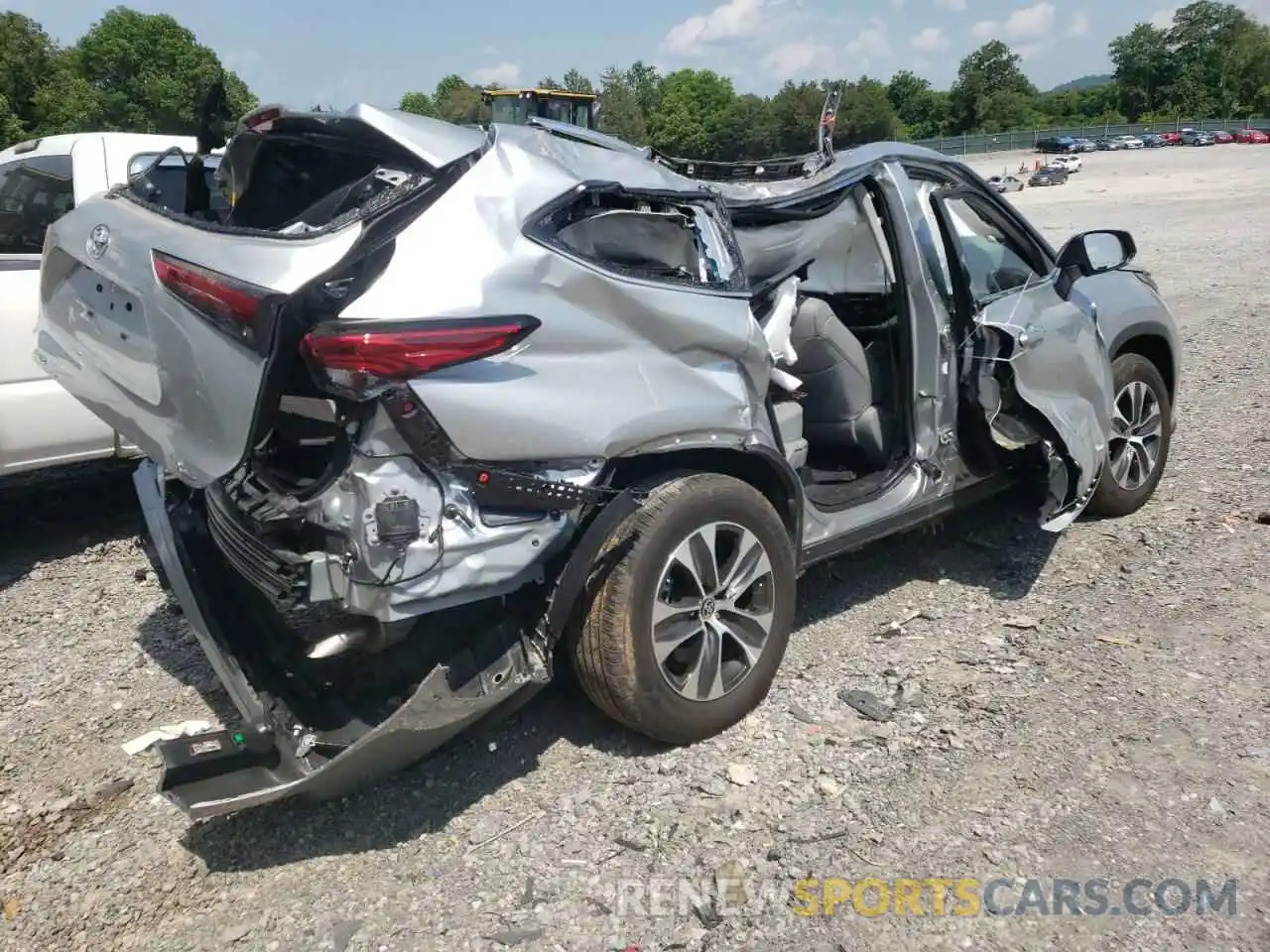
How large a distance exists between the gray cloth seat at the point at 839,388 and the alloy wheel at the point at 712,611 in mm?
1284

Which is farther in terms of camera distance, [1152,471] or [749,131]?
[749,131]

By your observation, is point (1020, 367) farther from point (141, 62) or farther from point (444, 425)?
point (141, 62)

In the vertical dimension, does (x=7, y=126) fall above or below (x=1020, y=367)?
above

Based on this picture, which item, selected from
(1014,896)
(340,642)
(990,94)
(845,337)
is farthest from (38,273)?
(990,94)

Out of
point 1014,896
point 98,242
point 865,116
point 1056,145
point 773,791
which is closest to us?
point 1014,896

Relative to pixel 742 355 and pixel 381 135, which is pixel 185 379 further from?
pixel 742 355

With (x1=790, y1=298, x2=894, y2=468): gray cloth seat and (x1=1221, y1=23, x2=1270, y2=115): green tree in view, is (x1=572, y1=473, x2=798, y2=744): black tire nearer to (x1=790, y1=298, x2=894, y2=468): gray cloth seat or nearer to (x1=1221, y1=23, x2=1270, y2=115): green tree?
(x1=790, y1=298, x2=894, y2=468): gray cloth seat

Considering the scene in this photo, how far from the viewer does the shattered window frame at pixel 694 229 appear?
2.79 m

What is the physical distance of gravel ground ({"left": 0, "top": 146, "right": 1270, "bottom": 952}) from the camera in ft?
8.74

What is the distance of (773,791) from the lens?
10.4ft

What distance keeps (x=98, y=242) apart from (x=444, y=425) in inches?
53.0

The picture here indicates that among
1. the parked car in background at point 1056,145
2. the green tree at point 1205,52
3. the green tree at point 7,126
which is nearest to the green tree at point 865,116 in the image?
the parked car in background at point 1056,145

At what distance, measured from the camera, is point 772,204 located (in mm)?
3740

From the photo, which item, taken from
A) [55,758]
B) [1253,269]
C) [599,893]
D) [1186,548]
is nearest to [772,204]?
[599,893]
